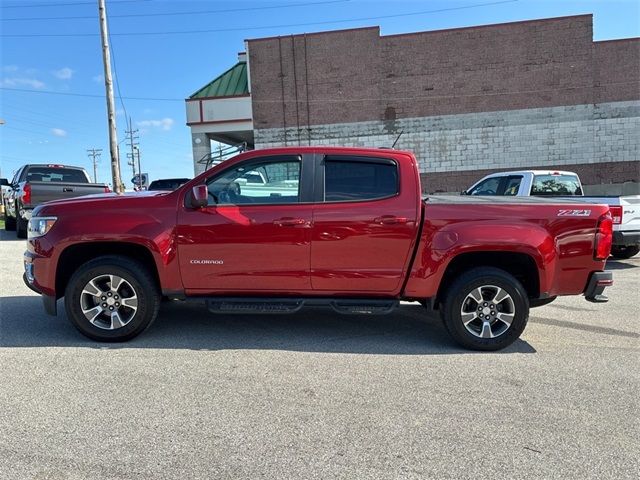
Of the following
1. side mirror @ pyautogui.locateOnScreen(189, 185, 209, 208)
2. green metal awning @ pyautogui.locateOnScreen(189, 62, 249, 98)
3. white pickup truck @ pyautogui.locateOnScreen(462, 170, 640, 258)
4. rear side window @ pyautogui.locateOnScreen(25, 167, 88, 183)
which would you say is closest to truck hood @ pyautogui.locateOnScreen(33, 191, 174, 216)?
side mirror @ pyautogui.locateOnScreen(189, 185, 209, 208)

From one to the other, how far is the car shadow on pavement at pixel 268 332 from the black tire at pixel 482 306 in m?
0.14

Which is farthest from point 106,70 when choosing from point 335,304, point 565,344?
point 565,344

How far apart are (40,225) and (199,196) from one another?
1727 mm

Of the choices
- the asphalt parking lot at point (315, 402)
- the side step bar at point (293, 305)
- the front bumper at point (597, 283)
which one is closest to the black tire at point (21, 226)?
the asphalt parking lot at point (315, 402)

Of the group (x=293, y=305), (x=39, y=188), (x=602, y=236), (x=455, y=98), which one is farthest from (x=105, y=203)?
(x=455, y=98)

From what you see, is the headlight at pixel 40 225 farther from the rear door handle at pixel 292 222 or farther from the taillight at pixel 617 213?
the taillight at pixel 617 213

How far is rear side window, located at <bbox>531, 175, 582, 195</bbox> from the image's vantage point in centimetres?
1007

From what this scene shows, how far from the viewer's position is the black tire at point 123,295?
4.72 m

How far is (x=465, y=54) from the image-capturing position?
24.7 metres

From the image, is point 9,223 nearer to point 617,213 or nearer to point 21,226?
point 21,226

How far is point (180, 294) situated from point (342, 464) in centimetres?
269

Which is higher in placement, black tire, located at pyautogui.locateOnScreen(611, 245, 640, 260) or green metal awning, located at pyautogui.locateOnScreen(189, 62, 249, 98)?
green metal awning, located at pyautogui.locateOnScreen(189, 62, 249, 98)

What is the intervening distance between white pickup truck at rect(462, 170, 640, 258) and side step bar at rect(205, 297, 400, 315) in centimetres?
529

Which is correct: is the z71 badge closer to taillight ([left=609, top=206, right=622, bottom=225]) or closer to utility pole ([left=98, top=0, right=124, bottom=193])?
taillight ([left=609, top=206, right=622, bottom=225])
